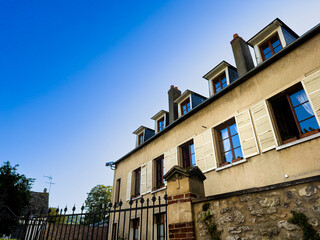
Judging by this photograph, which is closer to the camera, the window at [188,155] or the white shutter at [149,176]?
the window at [188,155]

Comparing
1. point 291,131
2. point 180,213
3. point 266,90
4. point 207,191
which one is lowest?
point 180,213

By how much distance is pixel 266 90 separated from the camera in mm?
6875

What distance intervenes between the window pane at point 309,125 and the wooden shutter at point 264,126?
2.46 ft

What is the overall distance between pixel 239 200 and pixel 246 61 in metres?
6.95

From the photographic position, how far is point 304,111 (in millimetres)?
5988

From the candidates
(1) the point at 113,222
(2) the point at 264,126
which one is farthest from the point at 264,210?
(2) the point at 264,126

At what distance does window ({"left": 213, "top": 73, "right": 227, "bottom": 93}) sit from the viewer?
930 centimetres

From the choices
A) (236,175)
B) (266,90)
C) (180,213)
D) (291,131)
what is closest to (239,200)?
(180,213)

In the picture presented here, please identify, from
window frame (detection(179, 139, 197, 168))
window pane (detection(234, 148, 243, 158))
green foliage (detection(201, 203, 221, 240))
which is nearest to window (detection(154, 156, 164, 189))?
window frame (detection(179, 139, 197, 168))

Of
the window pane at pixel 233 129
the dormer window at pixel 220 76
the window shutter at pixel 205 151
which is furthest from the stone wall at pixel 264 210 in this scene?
the dormer window at pixel 220 76

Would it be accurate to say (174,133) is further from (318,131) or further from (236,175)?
(318,131)

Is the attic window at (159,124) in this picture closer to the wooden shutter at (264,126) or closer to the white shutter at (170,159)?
the white shutter at (170,159)

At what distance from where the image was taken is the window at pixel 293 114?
580 centimetres

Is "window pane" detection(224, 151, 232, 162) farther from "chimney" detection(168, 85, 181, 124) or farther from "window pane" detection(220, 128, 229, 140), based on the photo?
"chimney" detection(168, 85, 181, 124)
